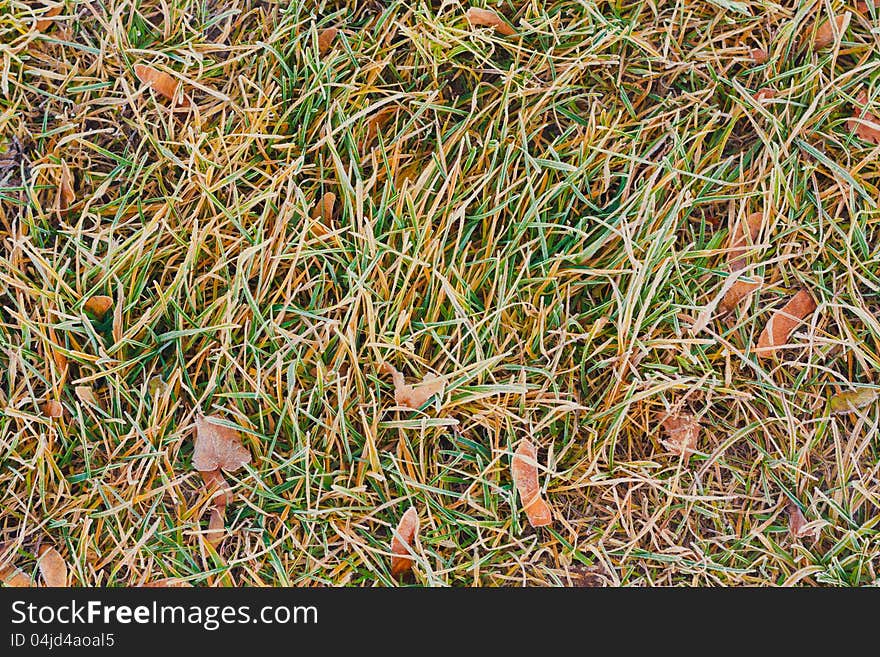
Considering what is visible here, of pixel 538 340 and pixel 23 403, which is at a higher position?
pixel 538 340

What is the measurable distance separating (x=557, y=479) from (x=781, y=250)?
78 cm

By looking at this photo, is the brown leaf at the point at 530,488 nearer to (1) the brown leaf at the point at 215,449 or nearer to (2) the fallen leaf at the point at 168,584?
(1) the brown leaf at the point at 215,449

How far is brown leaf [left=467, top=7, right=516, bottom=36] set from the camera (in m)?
1.84

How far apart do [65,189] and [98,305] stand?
32 centimetres

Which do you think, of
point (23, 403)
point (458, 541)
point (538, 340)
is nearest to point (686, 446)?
point (538, 340)

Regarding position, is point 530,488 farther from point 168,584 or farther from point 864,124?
point 864,124

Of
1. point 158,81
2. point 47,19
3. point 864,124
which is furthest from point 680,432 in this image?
point 47,19

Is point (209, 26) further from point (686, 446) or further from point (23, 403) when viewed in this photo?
point (686, 446)

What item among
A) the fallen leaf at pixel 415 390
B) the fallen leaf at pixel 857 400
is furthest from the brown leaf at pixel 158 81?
the fallen leaf at pixel 857 400

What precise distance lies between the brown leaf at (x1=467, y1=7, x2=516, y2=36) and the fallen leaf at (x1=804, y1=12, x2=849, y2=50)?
0.76 metres

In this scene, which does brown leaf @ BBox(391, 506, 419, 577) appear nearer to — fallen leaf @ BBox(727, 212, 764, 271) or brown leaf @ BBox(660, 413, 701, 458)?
brown leaf @ BBox(660, 413, 701, 458)

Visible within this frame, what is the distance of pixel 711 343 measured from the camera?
1.75m

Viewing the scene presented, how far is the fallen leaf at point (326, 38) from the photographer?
1854 mm

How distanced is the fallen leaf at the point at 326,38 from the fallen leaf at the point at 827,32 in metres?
1.18
